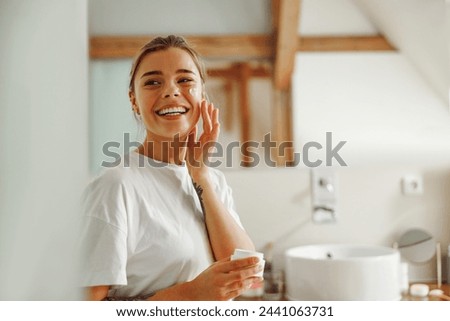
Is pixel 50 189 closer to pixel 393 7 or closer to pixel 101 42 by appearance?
pixel 101 42

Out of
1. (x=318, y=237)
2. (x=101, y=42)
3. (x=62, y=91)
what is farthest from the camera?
(x=318, y=237)

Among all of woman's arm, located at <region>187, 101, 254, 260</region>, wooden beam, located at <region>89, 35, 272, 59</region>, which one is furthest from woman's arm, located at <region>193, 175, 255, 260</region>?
wooden beam, located at <region>89, 35, 272, 59</region>

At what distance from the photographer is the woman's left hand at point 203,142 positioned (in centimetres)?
96

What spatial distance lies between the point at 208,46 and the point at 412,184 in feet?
2.04

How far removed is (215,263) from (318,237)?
1.19ft

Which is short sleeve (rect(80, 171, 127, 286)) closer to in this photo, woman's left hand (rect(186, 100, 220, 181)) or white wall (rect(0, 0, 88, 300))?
white wall (rect(0, 0, 88, 300))

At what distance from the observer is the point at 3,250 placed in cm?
85

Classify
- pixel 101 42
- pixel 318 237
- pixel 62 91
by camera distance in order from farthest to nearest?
1. pixel 318 237
2. pixel 101 42
3. pixel 62 91

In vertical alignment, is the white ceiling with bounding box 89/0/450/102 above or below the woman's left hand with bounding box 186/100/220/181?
above

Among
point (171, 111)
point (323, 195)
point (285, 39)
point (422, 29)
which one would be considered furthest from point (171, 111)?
point (422, 29)

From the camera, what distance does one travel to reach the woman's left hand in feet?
3.14

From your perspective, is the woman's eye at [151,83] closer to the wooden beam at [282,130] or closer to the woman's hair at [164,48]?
the woman's hair at [164,48]

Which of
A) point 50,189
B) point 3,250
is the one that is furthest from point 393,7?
point 3,250
